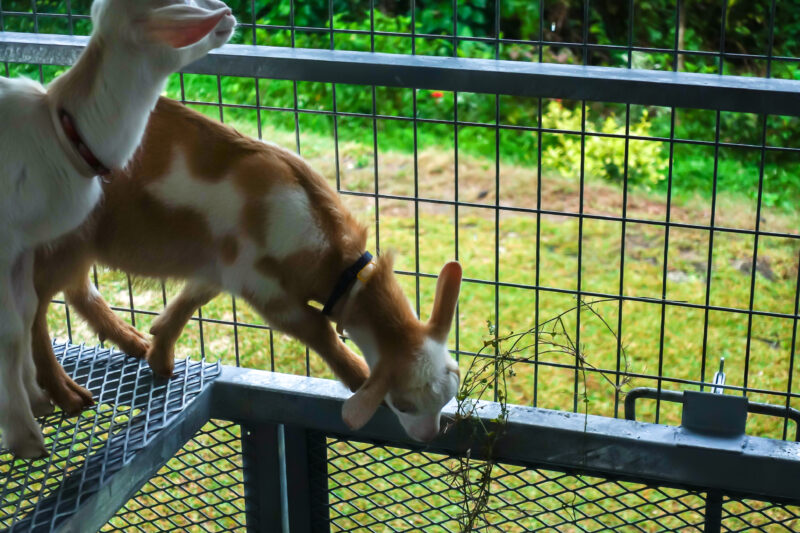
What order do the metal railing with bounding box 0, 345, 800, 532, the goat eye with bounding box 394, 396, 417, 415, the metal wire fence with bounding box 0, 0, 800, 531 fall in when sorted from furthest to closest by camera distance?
the metal wire fence with bounding box 0, 0, 800, 531, the goat eye with bounding box 394, 396, 417, 415, the metal railing with bounding box 0, 345, 800, 532

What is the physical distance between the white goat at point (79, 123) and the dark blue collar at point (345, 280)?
22.2 inches

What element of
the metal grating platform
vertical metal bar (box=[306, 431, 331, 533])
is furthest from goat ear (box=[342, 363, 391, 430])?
the metal grating platform

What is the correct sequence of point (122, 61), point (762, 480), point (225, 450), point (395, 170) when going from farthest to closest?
point (395, 170), point (225, 450), point (762, 480), point (122, 61)

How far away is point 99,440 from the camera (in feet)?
7.61

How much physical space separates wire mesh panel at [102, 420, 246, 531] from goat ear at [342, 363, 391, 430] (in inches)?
17.2

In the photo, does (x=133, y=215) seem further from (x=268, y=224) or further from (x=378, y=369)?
(x=378, y=369)

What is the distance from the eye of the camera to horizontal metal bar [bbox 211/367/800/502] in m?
2.18

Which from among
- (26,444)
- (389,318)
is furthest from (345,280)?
(26,444)

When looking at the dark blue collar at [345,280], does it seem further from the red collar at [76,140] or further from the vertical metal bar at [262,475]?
the red collar at [76,140]

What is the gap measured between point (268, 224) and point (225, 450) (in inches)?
64.0

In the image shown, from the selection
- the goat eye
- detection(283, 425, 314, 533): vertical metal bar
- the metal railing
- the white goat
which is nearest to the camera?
the white goat

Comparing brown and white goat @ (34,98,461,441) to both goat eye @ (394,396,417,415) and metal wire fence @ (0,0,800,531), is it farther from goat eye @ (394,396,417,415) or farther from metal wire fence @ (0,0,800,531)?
metal wire fence @ (0,0,800,531)

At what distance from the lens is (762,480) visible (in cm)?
218

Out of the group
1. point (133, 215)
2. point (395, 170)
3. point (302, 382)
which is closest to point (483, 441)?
point (302, 382)
